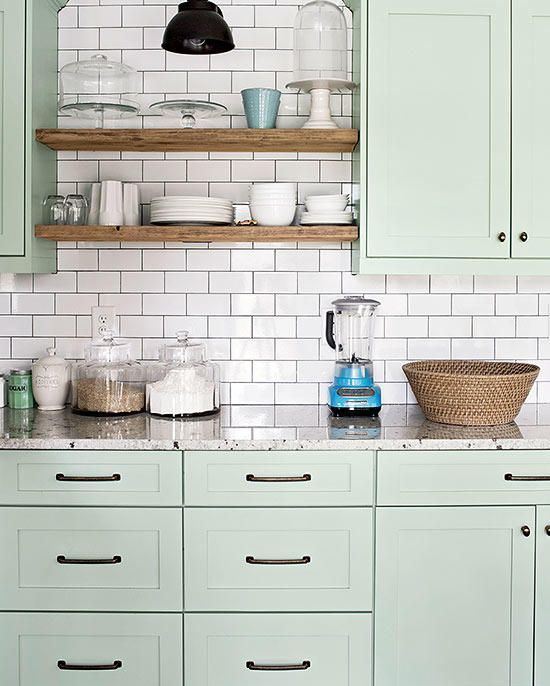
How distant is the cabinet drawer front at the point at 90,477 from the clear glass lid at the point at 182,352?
0.60 metres

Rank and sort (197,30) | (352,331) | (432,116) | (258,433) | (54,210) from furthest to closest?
(352,331) < (54,210) < (432,116) < (258,433) < (197,30)

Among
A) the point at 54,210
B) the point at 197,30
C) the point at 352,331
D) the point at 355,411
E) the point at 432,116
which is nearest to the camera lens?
the point at 197,30

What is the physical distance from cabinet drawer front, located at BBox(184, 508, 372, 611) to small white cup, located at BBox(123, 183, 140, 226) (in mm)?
1121

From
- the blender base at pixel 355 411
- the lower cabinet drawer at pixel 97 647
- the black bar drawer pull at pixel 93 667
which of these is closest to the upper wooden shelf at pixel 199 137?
the blender base at pixel 355 411

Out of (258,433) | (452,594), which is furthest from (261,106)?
(452,594)

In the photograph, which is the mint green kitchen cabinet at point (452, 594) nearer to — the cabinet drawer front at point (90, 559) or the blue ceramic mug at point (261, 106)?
the cabinet drawer front at point (90, 559)

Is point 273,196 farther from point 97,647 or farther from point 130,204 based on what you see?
point 97,647

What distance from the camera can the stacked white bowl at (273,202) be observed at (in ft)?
10.8

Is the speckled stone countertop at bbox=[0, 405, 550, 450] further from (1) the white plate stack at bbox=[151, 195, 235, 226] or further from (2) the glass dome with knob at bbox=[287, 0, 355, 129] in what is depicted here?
(2) the glass dome with knob at bbox=[287, 0, 355, 129]

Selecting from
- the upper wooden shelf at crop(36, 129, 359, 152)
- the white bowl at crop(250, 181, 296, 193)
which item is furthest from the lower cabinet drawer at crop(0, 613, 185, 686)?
the upper wooden shelf at crop(36, 129, 359, 152)

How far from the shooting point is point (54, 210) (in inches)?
133

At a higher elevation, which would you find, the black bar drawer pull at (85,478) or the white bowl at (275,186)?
the white bowl at (275,186)

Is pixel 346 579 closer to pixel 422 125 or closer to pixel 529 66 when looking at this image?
pixel 422 125

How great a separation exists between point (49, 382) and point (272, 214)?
99cm
